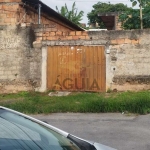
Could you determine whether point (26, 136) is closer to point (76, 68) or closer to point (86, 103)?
point (86, 103)

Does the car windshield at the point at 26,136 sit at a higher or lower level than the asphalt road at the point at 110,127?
higher

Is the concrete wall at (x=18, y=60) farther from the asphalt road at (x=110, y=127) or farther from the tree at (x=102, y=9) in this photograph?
the tree at (x=102, y=9)

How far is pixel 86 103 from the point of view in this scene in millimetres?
9562

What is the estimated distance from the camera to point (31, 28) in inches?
454

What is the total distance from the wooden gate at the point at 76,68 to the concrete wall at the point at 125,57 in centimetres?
21

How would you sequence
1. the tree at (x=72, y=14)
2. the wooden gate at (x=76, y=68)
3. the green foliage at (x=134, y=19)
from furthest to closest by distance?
1. the tree at (x=72, y=14)
2. the green foliage at (x=134, y=19)
3. the wooden gate at (x=76, y=68)

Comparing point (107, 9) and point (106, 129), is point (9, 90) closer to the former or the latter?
point (106, 129)

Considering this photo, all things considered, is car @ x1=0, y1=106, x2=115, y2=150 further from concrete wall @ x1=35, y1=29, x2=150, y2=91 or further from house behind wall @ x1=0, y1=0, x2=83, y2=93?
house behind wall @ x1=0, y1=0, x2=83, y2=93

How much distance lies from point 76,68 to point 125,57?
4.97 ft

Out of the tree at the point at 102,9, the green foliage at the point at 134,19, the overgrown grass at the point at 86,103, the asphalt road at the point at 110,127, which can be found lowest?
the asphalt road at the point at 110,127

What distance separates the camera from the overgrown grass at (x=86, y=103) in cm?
932

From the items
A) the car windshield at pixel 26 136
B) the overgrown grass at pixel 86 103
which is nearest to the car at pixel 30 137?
the car windshield at pixel 26 136

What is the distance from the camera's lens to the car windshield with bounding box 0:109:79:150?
2854mm

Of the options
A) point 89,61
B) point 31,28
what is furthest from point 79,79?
point 31,28
